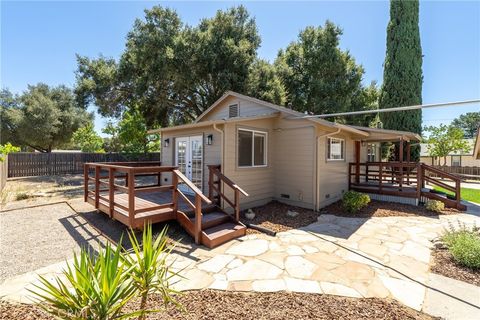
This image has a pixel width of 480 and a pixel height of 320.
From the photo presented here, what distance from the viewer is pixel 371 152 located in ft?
44.3

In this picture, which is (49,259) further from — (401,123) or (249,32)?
(401,123)

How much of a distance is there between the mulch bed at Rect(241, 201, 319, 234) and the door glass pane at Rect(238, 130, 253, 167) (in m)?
1.61

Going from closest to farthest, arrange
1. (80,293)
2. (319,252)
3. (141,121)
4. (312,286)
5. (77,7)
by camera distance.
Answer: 1. (80,293)
2. (312,286)
3. (319,252)
4. (77,7)
5. (141,121)

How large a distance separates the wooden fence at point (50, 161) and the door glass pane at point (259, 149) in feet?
41.7

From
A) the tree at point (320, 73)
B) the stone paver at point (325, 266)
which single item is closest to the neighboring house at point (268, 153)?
the stone paver at point (325, 266)

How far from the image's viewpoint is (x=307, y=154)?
7.95 meters

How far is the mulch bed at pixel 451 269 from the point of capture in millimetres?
3736

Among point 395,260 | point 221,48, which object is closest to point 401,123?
point 221,48

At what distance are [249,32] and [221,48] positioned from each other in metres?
3.10

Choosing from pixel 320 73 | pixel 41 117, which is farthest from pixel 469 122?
pixel 41 117

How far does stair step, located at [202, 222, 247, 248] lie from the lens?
4.97m

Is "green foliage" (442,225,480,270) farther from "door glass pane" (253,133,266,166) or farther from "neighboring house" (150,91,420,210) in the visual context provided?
"door glass pane" (253,133,266,166)

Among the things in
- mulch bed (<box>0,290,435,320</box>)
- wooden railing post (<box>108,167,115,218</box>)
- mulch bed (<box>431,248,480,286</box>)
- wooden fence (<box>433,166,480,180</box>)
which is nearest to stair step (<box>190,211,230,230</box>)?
wooden railing post (<box>108,167,115,218</box>)

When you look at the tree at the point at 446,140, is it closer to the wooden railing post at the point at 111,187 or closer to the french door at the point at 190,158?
the french door at the point at 190,158
